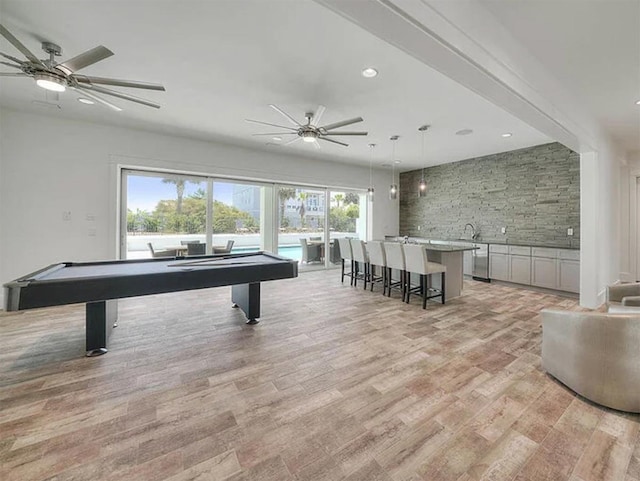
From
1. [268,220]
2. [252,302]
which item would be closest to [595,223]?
[252,302]

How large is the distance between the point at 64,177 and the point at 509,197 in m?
8.40

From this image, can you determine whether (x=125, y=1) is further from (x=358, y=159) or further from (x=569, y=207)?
(x=569, y=207)

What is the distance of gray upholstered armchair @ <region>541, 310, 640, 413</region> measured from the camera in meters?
1.82

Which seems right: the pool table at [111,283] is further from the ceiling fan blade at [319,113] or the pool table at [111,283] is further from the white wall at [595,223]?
the white wall at [595,223]

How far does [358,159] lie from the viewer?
22.6ft

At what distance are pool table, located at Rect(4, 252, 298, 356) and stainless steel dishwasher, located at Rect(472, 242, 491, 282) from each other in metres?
4.71

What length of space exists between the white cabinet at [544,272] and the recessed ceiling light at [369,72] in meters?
4.66

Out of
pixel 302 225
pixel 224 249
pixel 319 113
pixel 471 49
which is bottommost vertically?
pixel 224 249

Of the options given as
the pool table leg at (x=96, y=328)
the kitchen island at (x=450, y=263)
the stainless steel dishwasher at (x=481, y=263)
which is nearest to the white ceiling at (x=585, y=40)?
the kitchen island at (x=450, y=263)

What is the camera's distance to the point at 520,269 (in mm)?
5324

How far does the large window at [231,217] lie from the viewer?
5156 millimetres

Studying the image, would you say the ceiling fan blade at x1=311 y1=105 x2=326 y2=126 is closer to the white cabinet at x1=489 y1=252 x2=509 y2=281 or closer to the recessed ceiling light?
the recessed ceiling light

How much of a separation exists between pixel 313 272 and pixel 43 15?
6.00 metres

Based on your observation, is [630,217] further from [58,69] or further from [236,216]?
[58,69]
